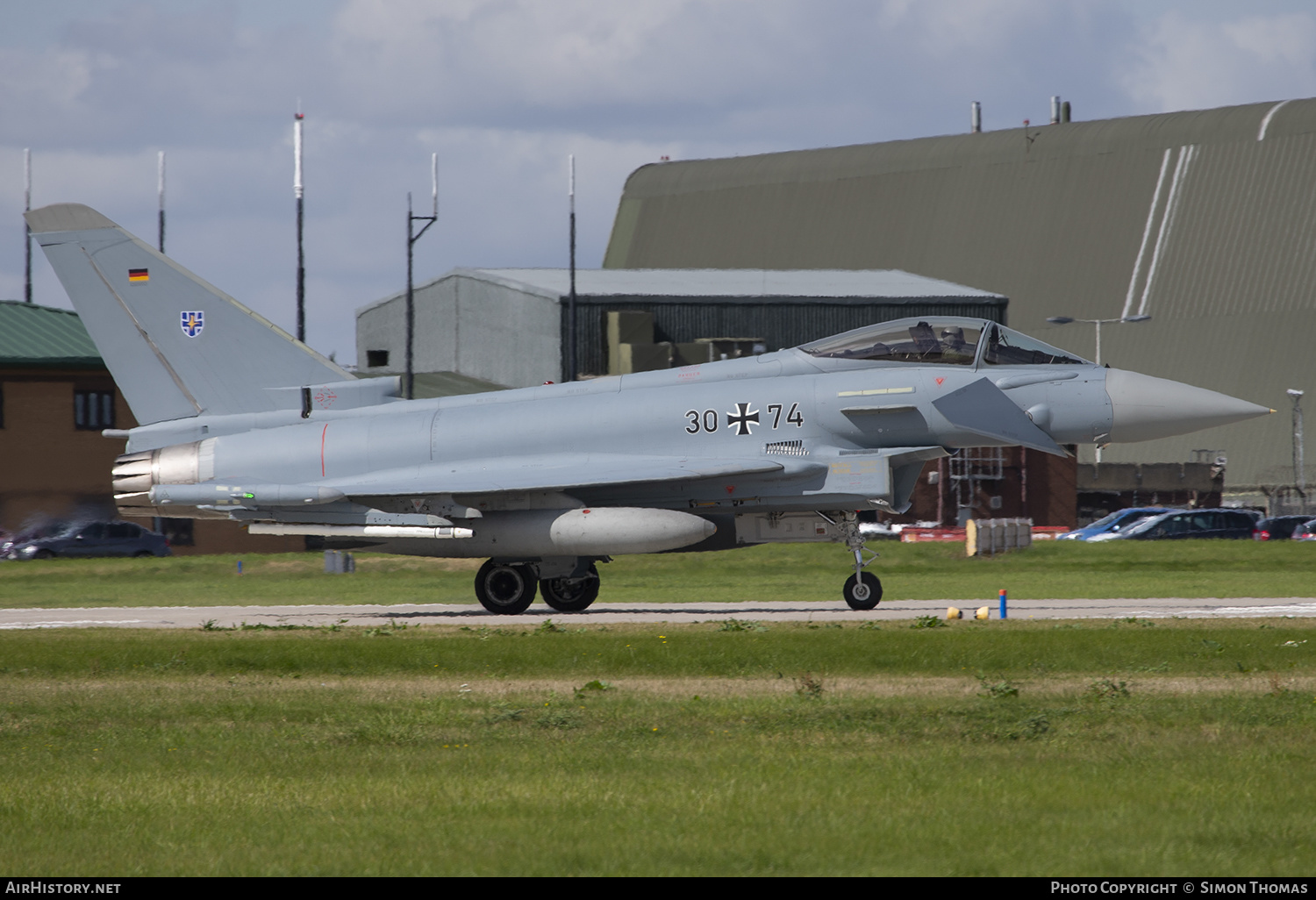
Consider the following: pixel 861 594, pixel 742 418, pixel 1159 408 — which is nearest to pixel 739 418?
pixel 742 418

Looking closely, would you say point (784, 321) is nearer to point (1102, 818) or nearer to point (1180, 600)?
point (1180, 600)

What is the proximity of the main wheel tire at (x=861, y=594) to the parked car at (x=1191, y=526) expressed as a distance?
28650 mm

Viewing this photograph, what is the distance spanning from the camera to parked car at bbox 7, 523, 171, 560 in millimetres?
41844

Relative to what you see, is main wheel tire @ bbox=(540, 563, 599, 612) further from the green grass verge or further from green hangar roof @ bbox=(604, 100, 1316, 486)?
green hangar roof @ bbox=(604, 100, 1316, 486)

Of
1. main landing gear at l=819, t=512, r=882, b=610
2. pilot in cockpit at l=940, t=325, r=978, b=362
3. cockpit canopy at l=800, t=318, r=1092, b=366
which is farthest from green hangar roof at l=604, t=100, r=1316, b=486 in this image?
main landing gear at l=819, t=512, r=882, b=610

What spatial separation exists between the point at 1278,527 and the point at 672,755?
4758 cm

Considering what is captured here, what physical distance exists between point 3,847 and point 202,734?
339 cm

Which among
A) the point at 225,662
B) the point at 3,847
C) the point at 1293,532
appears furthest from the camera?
the point at 1293,532

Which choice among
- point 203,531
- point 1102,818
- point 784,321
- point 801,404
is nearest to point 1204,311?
point 784,321

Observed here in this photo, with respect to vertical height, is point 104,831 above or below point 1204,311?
below

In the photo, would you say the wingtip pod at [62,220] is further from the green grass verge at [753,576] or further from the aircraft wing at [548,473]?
the green grass verge at [753,576]

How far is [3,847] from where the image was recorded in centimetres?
750

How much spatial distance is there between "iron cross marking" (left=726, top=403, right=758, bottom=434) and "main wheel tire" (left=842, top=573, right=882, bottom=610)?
2.61 m

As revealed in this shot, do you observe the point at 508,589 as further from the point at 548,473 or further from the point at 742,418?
the point at 742,418
